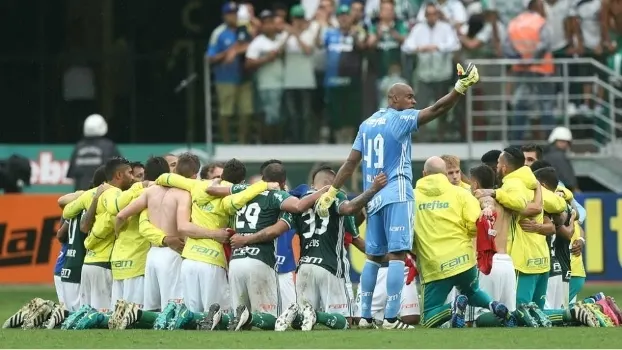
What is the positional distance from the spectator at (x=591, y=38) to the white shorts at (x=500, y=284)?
9.96 meters

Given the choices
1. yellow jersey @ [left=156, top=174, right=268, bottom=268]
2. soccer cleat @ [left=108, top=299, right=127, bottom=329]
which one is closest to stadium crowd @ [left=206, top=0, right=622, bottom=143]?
yellow jersey @ [left=156, top=174, right=268, bottom=268]

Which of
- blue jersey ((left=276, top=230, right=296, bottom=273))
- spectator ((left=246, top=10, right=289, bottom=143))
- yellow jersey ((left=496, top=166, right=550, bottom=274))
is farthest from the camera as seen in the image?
spectator ((left=246, top=10, right=289, bottom=143))

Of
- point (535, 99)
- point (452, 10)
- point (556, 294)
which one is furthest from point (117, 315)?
point (452, 10)

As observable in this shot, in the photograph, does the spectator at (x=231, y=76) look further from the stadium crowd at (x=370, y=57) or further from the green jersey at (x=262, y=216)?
the green jersey at (x=262, y=216)

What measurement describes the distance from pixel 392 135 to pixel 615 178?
475 inches

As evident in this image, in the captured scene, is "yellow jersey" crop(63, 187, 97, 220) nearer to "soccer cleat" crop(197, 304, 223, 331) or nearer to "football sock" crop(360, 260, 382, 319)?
"soccer cleat" crop(197, 304, 223, 331)

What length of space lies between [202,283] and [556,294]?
3914 mm

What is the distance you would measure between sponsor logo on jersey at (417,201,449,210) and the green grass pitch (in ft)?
3.97

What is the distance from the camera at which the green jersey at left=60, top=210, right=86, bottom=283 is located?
1934 cm

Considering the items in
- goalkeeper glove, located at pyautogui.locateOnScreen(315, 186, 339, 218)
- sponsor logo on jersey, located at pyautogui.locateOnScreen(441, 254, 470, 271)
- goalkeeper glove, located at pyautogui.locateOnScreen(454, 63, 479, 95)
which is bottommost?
sponsor logo on jersey, located at pyautogui.locateOnScreen(441, 254, 470, 271)

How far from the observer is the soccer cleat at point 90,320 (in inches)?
696

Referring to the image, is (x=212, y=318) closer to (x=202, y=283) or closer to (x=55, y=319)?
(x=202, y=283)

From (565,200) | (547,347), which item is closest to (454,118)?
(565,200)

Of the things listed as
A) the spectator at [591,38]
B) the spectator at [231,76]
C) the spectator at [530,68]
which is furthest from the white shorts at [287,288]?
the spectator at [591,38]
